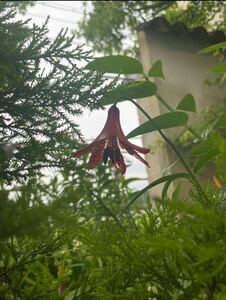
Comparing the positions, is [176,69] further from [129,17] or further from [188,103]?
[188,103]

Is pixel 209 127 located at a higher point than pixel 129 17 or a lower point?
lower

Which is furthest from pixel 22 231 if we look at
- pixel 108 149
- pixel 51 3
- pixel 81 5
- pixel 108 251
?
pixel 51 3

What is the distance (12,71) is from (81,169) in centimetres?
13

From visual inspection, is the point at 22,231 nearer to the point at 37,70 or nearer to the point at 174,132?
the point at 37,70

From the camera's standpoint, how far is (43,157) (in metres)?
0.43

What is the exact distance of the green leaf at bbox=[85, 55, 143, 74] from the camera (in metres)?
0.55

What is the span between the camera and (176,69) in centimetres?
259

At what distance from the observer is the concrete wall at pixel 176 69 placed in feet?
8.09

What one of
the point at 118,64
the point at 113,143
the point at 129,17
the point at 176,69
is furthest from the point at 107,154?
the point at 129,17

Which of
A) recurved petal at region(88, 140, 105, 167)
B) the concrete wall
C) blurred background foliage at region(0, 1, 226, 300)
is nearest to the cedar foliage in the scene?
blurred background foliage at region(0, 1, 226, 300)

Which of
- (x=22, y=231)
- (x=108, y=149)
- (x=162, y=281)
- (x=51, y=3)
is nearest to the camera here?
(x=22, y=231)

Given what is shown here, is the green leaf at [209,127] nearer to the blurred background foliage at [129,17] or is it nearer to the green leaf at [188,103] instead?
the green leaf at [188,103]

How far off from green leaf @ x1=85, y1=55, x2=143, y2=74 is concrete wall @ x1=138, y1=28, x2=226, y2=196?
1770mm

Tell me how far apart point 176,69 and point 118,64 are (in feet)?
6.85
